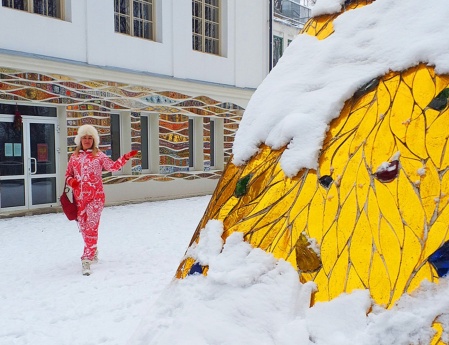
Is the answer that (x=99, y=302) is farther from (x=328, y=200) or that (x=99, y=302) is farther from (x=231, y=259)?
(x=328, y=200)

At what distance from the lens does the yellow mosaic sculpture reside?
1.22m

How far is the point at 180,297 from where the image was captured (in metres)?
1.67

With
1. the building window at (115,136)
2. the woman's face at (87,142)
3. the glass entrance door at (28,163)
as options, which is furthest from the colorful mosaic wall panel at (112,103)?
the woman's face at (87,142)

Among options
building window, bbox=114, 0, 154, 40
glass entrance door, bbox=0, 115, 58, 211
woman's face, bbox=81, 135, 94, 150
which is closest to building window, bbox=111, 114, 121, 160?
glass entrance door, bbox=0, 115, 58, 211

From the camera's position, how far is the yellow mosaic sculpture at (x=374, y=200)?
4.01 ft

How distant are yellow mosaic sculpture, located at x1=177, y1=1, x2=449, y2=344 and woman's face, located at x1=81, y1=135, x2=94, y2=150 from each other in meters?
3.95

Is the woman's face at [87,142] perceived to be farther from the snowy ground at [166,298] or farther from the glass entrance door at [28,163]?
the glass entrance door at [28,163]

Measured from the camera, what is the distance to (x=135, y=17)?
11.5 m

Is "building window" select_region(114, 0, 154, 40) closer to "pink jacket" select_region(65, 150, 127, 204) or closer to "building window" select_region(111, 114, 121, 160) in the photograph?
"building window" select_region(111, 114, 121, 160)

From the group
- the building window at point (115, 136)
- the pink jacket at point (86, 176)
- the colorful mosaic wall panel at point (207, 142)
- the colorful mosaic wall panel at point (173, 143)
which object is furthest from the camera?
the colorful mosaic wall panel at point (207, 142)

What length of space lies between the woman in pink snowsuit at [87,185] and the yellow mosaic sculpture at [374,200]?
3.84 meters

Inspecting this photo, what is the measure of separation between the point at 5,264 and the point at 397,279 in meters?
5.37

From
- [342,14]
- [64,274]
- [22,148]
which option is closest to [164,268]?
[64,274]

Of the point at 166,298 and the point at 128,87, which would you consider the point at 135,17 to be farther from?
the point at 166,298
